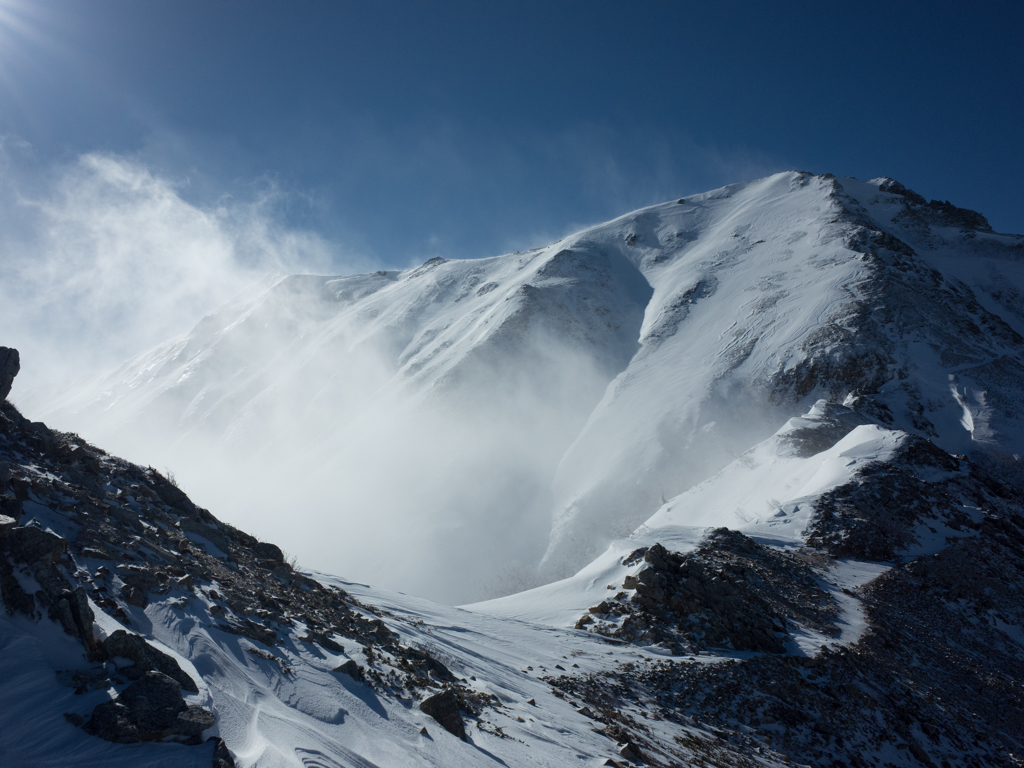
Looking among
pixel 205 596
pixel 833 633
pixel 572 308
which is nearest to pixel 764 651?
pixel 833 633

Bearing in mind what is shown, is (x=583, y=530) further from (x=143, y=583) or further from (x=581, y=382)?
(x=143, y=583)

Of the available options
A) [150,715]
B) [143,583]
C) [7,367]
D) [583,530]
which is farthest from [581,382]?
[150,715]

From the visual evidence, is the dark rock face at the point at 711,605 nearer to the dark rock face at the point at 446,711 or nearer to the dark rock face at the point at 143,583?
the dark rock face at the point at 143,583

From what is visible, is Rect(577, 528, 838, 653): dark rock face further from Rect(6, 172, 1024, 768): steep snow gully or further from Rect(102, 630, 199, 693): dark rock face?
Rect(102, 630, 199, 693): dark rock face

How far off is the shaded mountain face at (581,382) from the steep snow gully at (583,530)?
37 centimetres

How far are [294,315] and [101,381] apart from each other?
42807 millimetres

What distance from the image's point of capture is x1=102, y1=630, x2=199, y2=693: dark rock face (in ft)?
14.6

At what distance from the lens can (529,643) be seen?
12.1 m

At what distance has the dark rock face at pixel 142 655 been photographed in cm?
445

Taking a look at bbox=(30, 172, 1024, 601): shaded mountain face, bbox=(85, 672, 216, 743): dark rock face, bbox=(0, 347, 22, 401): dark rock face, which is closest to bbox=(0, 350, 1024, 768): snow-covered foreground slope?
bbox=(85, 672, 216, 743): dark rock face

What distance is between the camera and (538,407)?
165 ft

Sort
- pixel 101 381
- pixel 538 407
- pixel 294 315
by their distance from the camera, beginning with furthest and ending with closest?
pixel 101 381 → pixel 294 315 → pixel 538 407

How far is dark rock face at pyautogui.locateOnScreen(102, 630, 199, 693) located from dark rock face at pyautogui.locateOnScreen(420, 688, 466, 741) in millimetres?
2653

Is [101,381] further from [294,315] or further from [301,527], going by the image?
[301,527]
